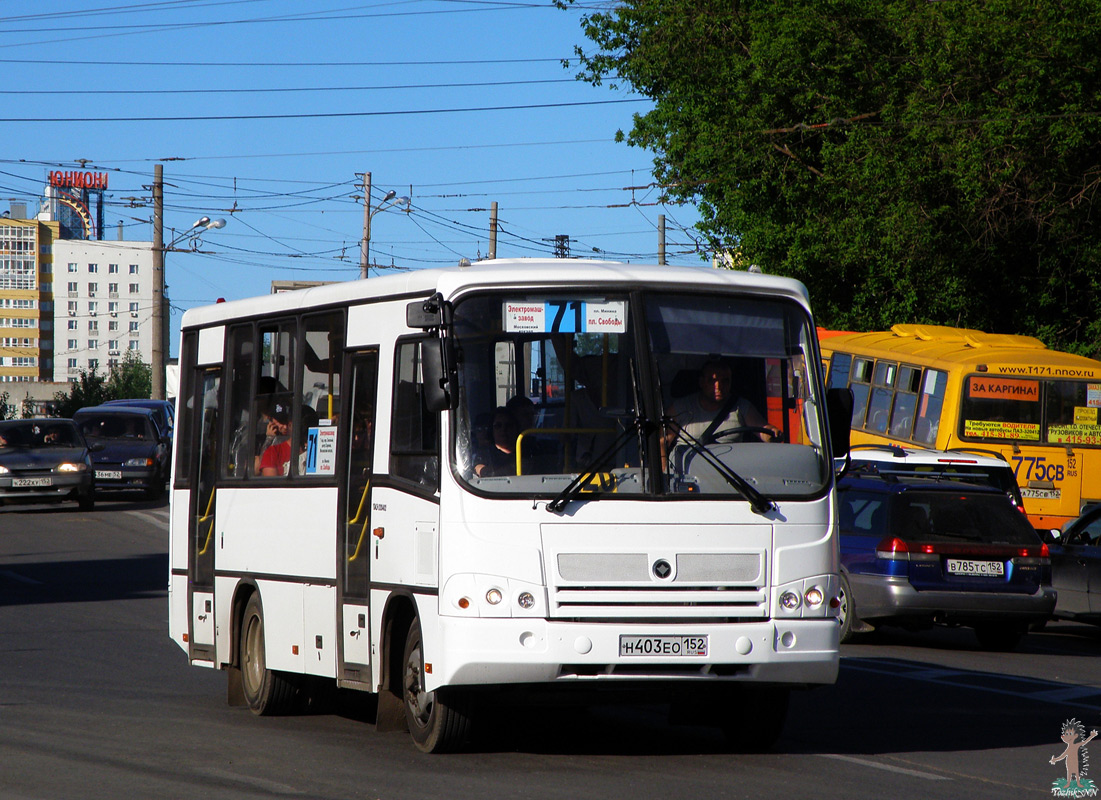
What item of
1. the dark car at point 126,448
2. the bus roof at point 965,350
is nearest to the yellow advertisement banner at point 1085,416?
the bus roof at point 965,350

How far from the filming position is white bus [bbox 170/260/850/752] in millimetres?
8367

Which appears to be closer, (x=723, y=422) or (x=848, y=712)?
(x=723, y=422)

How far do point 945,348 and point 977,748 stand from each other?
17779 millimetres

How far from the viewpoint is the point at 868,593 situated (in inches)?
606

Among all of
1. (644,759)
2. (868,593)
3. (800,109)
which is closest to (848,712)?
(644,759)

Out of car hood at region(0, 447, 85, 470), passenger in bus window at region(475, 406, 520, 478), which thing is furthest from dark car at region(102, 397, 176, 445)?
passenger in bus window at region(475, 406, 520, 478)

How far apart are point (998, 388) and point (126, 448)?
751 inches

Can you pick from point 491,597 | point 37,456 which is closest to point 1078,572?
point 491,597

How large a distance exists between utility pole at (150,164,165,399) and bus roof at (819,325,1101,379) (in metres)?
23.0

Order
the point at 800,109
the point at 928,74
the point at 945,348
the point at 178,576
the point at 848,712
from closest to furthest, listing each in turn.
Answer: the point at 848,712 → the point at 178,576 → the point at 945,348 → the point at 928,74 → the point at 800,109

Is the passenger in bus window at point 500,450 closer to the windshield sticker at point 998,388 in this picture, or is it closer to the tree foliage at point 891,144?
the windshield sticker at point 998,388

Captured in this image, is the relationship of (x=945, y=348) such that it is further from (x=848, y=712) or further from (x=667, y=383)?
(x=667, y=383)

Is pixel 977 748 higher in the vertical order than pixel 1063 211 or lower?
lower

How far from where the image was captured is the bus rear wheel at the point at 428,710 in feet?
28.5
